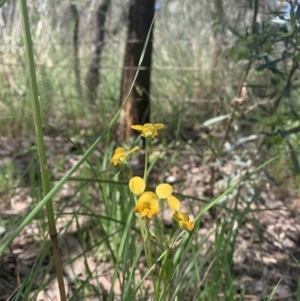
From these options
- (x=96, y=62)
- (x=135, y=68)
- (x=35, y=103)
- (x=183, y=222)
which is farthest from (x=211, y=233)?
(x=96, y=62)

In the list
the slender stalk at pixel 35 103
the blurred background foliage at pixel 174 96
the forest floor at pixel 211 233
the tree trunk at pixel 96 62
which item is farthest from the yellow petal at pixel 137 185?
the tree trunk at pixel 96 62

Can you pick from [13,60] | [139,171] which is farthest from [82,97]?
[139,171]

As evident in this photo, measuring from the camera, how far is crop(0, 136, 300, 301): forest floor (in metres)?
1.41

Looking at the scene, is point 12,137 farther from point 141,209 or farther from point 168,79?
point 141,209

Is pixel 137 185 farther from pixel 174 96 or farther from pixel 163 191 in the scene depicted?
pixel 174 96

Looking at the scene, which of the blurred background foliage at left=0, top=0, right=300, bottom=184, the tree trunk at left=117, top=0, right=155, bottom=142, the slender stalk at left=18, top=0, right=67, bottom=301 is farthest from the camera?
the blurred background foliage at left=0, top=0, right=300, bottom=184

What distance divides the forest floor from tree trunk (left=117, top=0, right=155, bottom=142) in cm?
32

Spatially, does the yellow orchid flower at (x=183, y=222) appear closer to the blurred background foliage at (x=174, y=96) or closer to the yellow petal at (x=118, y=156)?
the yellow petal at (x=118, y=156)

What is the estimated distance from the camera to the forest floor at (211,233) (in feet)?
4.62

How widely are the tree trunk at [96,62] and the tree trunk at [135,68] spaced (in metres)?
0.67

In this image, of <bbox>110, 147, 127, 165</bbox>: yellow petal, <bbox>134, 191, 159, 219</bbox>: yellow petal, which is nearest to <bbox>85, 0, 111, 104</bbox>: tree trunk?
<bbox>110, 147, 127, 165</bbox>: yellow petal

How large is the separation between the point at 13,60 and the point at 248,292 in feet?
7.72

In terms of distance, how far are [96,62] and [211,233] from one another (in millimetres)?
2792

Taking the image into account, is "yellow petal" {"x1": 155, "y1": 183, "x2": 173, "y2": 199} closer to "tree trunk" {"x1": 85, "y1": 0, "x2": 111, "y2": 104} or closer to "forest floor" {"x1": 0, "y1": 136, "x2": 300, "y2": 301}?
"forest floor" {"x1": 0, "y1": 136, "x2": 300, "y2": 301}
